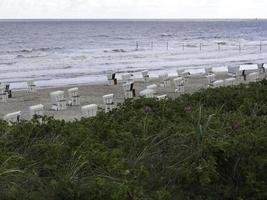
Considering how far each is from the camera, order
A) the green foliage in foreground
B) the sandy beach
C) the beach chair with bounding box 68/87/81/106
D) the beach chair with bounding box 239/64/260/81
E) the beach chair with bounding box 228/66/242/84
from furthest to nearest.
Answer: the beach chair with bounding box 239/64/260/81 < the beach chair with bounding box 228/66/242/84 < the beach chair with bounding box 68/87/81/106 < the sandy beach < the green foliage in foreground

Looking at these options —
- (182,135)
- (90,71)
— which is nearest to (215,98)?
(182,135)

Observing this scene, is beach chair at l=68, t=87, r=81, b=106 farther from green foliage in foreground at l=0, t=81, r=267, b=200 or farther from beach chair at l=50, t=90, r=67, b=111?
green foliage in foreground at l=0, t=81, r=267, b=200

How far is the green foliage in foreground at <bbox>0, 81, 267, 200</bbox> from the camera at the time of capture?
388cm

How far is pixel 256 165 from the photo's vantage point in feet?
14.5

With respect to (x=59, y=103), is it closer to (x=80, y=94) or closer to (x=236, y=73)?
(x=80, y=94)

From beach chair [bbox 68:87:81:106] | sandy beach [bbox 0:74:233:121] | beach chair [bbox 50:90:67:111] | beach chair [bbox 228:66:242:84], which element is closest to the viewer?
sandy beach [bbox 0:74:233:121]

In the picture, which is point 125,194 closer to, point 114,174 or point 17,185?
point 114,174

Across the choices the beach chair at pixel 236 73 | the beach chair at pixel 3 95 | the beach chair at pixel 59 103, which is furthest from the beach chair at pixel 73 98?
the beach chair at pixel 236 73

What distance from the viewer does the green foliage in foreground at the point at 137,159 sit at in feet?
12.7

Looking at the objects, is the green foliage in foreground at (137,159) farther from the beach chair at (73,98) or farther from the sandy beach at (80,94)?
the beach chair at (73,98)

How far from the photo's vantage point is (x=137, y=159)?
4574 millimetres

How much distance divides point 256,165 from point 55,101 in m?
13.7

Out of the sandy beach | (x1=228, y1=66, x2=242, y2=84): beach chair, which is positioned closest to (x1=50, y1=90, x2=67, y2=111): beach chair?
the sandy beach

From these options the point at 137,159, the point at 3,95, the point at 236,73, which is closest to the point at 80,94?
the point at 3,95
